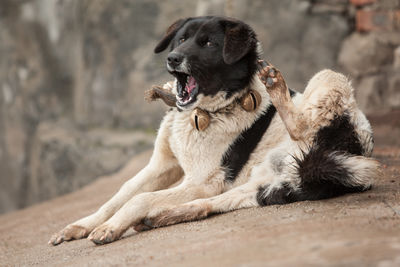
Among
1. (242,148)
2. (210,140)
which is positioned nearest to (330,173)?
(242,148)

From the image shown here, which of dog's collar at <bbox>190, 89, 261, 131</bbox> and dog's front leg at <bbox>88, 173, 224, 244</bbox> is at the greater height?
dog's collar at <bbox>190, 89, 261, 131</bbox>

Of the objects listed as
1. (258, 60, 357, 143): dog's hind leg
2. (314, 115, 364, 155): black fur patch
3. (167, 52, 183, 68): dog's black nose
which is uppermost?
(167, 52, 183, 68): dog's black nose

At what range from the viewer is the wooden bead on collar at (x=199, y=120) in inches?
128

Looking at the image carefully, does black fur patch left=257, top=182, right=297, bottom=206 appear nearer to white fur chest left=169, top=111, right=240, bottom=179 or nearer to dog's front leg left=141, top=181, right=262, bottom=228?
dog's front leg left=141, top=181, right=262, bottom=228

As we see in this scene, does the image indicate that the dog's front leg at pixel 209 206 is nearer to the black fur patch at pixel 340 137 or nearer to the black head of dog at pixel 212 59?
the black fur patch at pixel 340 137

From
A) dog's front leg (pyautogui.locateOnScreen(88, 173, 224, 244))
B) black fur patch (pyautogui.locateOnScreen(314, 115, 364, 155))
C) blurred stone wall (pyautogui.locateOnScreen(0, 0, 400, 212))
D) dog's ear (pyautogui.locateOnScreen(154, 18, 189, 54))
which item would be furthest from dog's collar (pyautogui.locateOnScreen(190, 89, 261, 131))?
blurred stone wall (pyautogui.locateOnScreen(0, 0, 400, 212))

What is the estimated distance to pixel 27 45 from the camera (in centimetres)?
849

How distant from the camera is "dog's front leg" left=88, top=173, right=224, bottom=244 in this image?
287 cm

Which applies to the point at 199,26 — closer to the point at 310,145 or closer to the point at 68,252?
the point at 310,145

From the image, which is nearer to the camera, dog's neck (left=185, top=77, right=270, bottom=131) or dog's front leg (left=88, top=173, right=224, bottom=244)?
dog's front leg (left=88, top=173, right=224, bottom=244)

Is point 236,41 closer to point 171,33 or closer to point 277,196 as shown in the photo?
point 171,33

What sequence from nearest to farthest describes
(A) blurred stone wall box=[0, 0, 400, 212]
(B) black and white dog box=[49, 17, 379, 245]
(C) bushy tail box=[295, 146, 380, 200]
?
(C) bushy tail box=[295, 146, 380, 200] < (B) black and white dog box=[49, 17, 379, 245] < (A) blurred stone wall box=[0, 0, 400, 212]

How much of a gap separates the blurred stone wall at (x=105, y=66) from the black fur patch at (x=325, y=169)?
3818 mm

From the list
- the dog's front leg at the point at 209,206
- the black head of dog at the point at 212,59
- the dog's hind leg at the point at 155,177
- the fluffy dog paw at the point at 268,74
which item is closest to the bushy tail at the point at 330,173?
the dog's front leg at the point at 209,206
